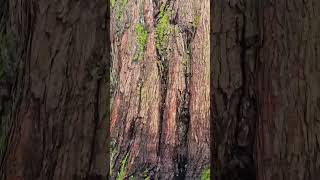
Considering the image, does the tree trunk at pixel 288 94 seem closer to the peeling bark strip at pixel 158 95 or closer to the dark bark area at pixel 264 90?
the dark bark area at pixel 264 90

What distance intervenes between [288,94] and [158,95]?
1.17 feet

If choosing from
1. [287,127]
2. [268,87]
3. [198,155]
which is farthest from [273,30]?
[198,155]

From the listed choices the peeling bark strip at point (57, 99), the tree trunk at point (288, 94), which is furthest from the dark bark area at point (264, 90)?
the peeling bark strip at point (57, 99)

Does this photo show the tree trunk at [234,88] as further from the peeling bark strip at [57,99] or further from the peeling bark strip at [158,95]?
the peeling bark strip at [57,99]

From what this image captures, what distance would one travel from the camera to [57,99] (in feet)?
5.13

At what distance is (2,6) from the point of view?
62.6 inches

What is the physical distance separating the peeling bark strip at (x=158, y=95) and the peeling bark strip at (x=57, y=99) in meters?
0.05

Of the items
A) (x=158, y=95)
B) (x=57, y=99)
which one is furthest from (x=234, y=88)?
(x=57, y=99)

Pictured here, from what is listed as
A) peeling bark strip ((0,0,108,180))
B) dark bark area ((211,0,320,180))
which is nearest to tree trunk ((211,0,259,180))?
dark bark area ((211,0,320,180))

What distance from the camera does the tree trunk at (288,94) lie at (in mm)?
1574

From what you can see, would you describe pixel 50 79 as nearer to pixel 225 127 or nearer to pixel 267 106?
pixel 225 127

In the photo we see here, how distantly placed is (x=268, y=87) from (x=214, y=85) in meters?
0.15

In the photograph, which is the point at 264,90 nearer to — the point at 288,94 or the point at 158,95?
the point at 288,94

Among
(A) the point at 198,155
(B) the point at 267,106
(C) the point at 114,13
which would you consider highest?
(C) the point at 114,13
